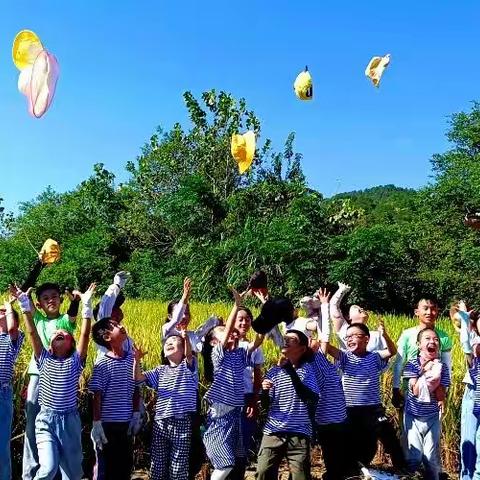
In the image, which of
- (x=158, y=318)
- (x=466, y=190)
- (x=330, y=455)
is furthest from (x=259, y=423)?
(x=466, y=190)

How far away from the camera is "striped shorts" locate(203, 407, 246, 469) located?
4410 mm

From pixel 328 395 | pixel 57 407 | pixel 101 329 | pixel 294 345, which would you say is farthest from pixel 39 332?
pixel 328 395

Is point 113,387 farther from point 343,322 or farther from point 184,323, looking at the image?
point 343,322

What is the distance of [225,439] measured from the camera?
4473 millimetres

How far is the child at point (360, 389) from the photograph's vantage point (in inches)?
190

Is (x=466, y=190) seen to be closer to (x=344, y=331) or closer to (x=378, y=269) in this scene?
(x=378, y=269)

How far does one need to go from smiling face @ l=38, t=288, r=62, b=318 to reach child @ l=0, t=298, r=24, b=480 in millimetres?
241

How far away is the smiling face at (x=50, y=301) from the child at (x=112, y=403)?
0.53 meters

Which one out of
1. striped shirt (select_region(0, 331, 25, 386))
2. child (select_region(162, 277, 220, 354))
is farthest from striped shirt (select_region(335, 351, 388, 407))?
striped shirt (select_region(0, 331, 25, 386))

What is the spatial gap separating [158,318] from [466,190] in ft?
42.9

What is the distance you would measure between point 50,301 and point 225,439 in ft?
5.18

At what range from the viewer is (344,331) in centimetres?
514

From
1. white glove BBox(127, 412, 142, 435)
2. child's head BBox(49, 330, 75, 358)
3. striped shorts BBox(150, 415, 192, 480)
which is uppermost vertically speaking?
child's head BBox(49, 330, 75, 358)

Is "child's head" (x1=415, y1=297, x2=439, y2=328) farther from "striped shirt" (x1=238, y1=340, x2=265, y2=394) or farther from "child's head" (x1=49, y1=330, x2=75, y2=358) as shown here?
"child's head" (x1=49, y1=330, x2=75, y2=358)
